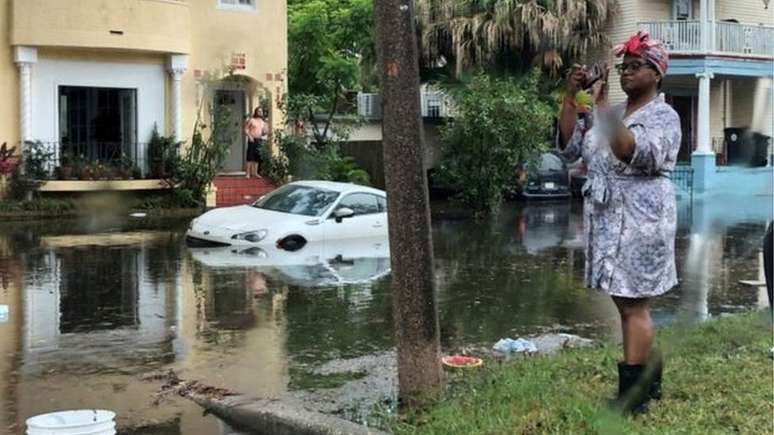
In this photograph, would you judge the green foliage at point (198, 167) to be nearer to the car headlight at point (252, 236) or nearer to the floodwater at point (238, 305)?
the floodwater at point (238, 305)

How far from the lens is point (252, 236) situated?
1535cm

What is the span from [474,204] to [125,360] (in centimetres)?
1590

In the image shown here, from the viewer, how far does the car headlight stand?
15.3 meters

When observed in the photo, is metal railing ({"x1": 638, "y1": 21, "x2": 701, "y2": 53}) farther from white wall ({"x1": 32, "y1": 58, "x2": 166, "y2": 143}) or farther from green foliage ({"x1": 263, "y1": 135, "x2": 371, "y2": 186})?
white wall ({"x1": 32, "y1": 58, "x2": 166, "y2": 143})

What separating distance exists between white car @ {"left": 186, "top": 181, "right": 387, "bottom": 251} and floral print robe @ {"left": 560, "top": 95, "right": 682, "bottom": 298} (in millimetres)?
10497

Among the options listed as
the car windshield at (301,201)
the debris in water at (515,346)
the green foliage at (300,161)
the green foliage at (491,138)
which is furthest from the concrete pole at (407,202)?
the green foliage at (300,161)

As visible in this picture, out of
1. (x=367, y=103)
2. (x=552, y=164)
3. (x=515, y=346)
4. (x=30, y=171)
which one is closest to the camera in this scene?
(x=515, y=346)

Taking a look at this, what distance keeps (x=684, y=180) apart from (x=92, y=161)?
584 inches

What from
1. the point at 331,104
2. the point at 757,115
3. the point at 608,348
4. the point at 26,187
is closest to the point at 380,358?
the point at 608,348

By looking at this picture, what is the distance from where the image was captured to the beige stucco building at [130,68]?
845 inches

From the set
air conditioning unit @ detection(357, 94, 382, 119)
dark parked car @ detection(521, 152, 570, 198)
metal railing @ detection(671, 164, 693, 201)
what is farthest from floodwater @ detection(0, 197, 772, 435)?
air conditioning unit @ detection(357, 94, 382, 119)

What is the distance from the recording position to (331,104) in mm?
30766

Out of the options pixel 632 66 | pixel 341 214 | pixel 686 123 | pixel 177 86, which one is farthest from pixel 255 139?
pixel 632 66

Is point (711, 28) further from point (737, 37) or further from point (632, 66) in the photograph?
point (632, 66)
